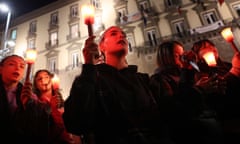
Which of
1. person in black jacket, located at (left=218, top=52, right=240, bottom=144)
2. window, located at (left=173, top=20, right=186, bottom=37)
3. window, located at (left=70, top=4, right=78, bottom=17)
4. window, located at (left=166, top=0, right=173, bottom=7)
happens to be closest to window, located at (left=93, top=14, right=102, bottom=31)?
window, located at (left=70, top=4, right=78, bottom=17)

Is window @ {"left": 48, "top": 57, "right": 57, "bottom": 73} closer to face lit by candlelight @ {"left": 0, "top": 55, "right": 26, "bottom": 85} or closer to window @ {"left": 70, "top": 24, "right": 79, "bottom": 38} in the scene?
window @ {"left": 70, "top": 24, "right": 79, "bottom": 38}

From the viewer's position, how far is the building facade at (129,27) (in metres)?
15.5

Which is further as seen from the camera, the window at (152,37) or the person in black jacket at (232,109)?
the window at (152,37)

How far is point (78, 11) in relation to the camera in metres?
21.2

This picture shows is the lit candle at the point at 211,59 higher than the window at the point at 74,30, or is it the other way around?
the window at the point at 74,30

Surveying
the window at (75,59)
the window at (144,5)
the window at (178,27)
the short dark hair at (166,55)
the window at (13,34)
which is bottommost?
the short dark hair at (166,55)

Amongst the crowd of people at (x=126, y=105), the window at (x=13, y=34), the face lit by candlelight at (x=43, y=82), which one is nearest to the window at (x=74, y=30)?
the window at (x=13, y=34)

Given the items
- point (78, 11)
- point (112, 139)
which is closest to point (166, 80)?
point (112, 139)

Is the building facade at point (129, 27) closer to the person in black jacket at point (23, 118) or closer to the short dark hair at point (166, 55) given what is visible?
the person in black jacket at point (23, 118)

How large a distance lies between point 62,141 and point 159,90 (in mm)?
1624

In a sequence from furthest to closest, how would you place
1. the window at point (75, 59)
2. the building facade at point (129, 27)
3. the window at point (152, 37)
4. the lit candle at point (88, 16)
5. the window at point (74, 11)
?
the window at point (74, 11), the window at point (75, 59), the window at point (152, 37), the building facade at point (129, 27), the lit candle at point (88, 16)

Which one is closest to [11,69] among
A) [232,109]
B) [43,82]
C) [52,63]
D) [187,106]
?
[43,82]

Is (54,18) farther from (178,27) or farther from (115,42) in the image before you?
(115,42)

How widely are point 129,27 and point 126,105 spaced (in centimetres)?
1724
